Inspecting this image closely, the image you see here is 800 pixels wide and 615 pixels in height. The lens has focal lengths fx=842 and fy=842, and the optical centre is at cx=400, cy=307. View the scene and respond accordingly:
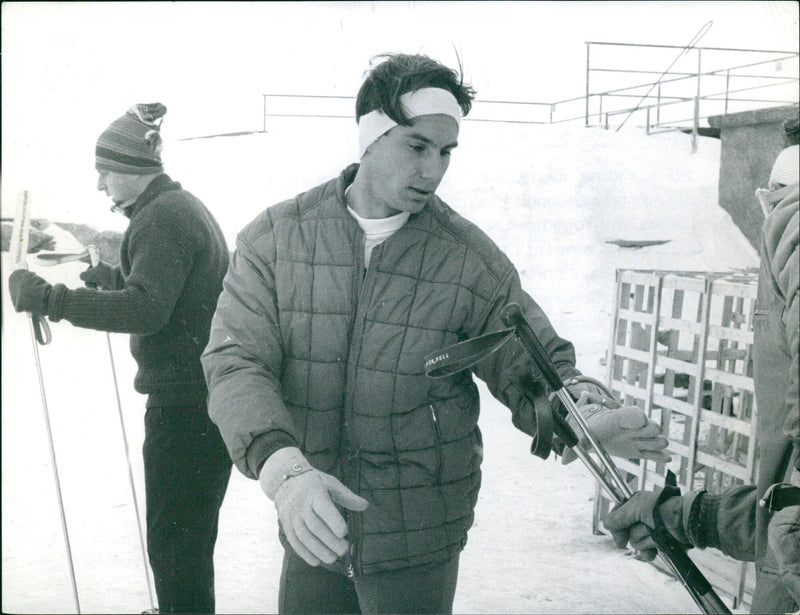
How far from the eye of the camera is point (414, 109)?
1.51m

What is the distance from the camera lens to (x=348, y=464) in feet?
5.01

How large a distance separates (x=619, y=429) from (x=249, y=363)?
0.64m

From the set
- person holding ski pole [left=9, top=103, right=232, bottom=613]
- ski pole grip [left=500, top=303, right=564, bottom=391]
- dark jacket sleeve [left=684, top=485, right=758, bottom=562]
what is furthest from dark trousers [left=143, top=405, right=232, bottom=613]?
dark jacket sleeve [left=684, top=485, right=758, bottom=562]

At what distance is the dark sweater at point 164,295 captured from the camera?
1736mm

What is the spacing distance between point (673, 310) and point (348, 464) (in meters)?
1.49

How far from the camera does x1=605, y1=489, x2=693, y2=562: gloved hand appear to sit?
4.43 feet

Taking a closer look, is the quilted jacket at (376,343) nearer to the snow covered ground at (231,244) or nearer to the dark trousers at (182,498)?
the snow covered ground at (231,244)

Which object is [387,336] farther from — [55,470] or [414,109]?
[55,470]

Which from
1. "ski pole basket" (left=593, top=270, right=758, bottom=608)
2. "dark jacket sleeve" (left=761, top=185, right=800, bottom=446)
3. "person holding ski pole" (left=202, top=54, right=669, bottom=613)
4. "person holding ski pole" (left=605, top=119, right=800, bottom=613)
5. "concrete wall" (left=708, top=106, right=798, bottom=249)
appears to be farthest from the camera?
"ski pole basket" (left=593, top=270, right=758, bottom=608)

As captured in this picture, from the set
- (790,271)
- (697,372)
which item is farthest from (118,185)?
(697,372)

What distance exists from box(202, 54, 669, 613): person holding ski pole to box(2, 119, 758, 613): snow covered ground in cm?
29

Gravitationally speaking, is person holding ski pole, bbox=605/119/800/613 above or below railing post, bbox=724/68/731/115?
below

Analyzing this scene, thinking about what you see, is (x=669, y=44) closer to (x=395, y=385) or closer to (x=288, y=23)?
(x=288, y=23)

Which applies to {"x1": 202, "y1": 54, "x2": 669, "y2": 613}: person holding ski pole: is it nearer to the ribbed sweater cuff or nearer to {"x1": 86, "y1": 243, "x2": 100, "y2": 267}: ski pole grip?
the ribbed sweater cuff
